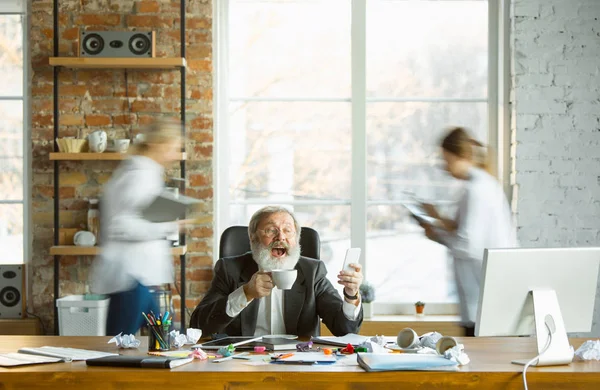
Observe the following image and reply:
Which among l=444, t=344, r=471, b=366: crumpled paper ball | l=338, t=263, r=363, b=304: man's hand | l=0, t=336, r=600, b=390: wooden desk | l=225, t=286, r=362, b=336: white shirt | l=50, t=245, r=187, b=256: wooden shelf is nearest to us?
l=0, t=336, r=600, b=390: wooden desk

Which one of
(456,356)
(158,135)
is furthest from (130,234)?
(456,356)

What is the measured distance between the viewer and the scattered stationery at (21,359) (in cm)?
209

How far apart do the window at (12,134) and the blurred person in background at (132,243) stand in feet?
4.60

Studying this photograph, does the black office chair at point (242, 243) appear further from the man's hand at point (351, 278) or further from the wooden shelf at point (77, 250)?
the wooden shelf at point (77, 250)

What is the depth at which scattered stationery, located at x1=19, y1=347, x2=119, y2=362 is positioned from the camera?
2186 millimetres

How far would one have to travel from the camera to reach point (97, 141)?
14.6 ft

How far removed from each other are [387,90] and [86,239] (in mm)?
1975

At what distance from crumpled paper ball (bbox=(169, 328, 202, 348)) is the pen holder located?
4cm

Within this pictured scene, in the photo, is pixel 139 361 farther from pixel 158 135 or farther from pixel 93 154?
pixel 93 154

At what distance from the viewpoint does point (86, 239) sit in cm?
445

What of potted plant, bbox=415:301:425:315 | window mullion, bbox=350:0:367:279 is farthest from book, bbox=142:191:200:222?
potted plant, bbox=415:301:425:315

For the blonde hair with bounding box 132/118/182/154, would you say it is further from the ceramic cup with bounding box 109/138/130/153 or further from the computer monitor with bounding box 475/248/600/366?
the computer monitor with bounding box 475/248/600/366

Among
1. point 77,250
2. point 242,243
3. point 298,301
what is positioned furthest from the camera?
point 77,250

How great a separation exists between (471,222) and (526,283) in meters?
1.37
